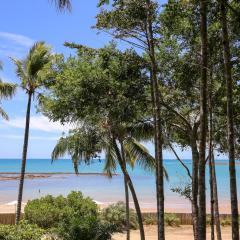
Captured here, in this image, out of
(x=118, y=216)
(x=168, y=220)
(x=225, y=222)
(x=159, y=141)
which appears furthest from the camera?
(x=225, y=222)

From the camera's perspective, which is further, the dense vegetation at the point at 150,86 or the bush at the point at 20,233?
the bush at the point at 20,233

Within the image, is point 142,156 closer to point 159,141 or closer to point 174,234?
point 174,234

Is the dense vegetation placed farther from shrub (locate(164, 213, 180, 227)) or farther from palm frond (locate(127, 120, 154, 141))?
shrub (locate(164, 213, 180, 227))

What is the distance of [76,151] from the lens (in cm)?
1495

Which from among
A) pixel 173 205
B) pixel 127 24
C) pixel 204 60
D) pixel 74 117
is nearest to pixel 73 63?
pixel 74 117

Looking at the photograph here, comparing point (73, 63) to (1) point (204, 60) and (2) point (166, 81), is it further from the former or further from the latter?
(1) point (204, 60)

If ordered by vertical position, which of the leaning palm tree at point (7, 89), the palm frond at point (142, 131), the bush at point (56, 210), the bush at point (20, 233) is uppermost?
the leaning palm tree at point (7, 89)

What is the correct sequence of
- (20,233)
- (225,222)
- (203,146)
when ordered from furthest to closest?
(225,222) → (20,233) → (203,146)

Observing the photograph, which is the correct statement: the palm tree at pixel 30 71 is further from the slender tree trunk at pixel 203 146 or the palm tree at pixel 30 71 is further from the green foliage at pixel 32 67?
the slender tree trunk at pixel 203 146

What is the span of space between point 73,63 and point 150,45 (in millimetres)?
3417

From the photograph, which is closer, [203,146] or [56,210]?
[203,146]

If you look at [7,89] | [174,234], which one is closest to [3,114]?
[7,89]

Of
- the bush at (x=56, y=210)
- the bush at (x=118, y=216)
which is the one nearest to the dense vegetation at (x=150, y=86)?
the bush at (x=56, y=210)

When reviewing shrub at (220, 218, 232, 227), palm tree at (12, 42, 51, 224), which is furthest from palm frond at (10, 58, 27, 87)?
shrub at (220, 218, 232, 227)
